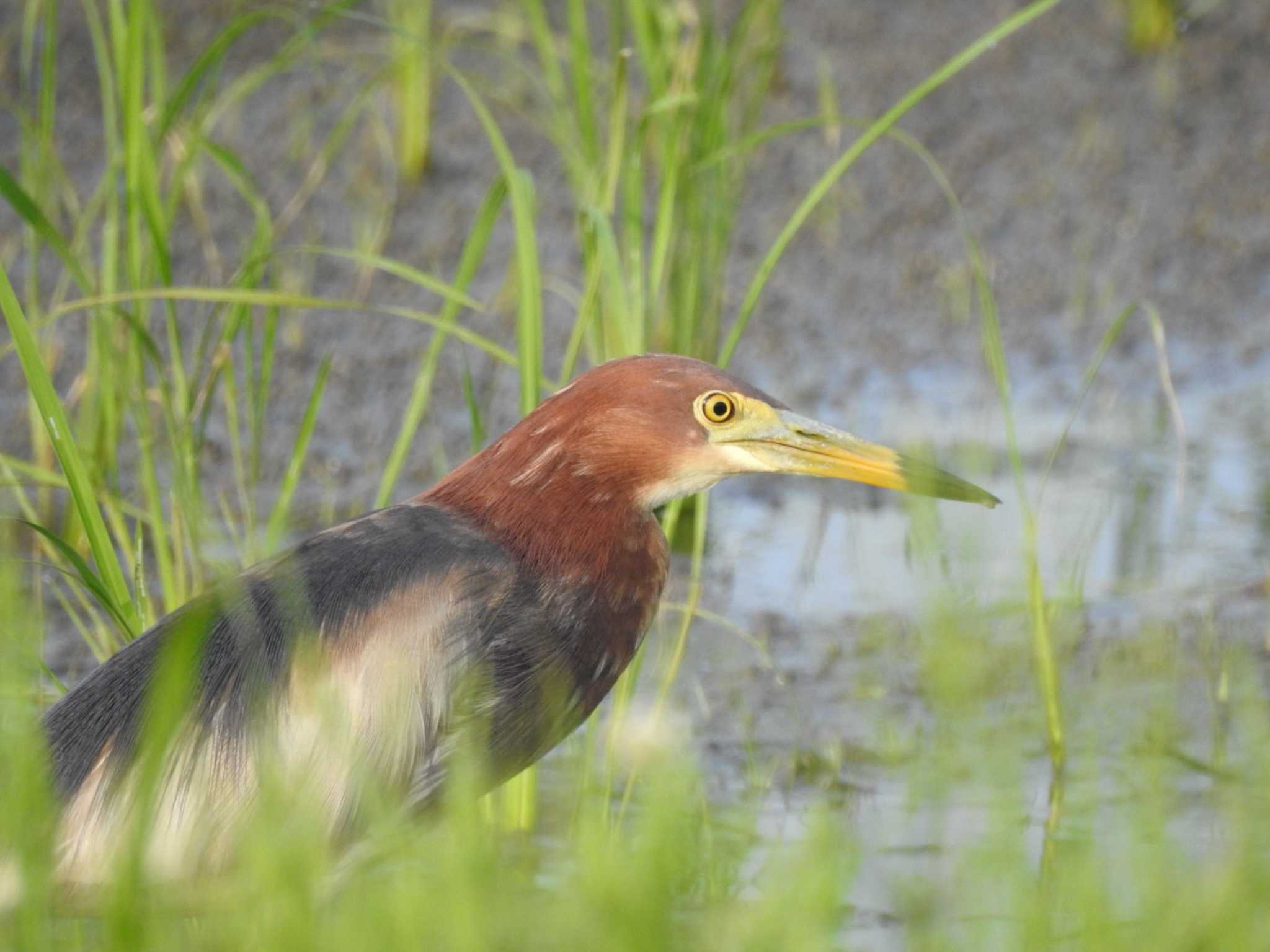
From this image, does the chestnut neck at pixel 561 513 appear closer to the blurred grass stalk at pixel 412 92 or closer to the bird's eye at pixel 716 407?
the bird's eye at pixel 716 407

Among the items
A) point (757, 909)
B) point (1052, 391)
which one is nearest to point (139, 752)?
point (757, 909)

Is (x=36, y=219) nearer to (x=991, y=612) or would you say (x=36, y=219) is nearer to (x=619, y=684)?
(x=619, y=684)

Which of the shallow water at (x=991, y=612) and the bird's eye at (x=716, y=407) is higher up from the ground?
the bird's eye at (x=716, y=407)

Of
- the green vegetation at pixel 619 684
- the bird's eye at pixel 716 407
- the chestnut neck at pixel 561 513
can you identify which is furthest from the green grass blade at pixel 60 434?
the bird's eye at pixel 716 407

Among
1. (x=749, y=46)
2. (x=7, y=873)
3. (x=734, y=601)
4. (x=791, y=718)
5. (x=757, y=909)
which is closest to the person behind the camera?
(x=757, y=909)

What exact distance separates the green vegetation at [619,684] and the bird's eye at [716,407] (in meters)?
0.33

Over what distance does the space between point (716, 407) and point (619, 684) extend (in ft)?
2.00

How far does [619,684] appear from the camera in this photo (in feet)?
11.8

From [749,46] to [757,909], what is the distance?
5.87m

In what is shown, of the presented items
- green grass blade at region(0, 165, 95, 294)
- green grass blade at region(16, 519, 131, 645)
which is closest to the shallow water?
green grass blade at region(16, 519, 131, 645)

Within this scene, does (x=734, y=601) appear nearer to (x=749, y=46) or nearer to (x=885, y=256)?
(x=885, y=256)

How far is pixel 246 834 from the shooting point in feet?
8.92

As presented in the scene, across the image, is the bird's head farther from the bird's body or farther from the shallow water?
the shallow water

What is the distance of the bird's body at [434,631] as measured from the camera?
282 centimetres
